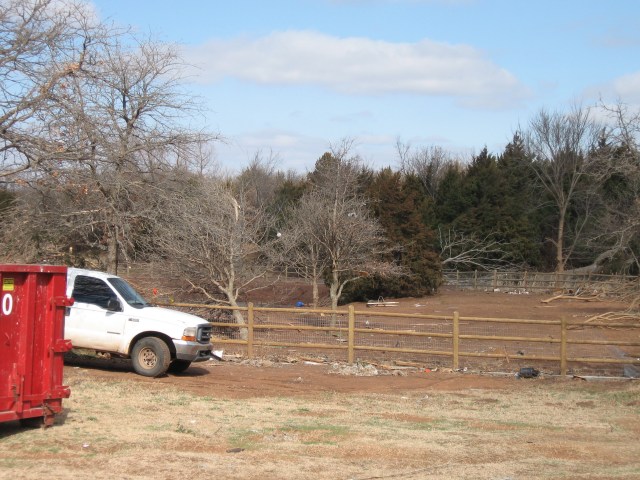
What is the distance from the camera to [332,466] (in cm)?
855

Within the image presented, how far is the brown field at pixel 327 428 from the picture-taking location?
840 cm

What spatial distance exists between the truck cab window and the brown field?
1.51 m

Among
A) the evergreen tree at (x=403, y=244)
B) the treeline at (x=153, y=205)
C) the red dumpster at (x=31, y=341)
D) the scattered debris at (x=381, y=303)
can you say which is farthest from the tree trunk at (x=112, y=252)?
the evergreen tree at (x=403, y=244)

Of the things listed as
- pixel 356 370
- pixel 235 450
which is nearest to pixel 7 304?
pixel 235 450

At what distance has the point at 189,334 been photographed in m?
16.0

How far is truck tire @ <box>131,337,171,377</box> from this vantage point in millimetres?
15695

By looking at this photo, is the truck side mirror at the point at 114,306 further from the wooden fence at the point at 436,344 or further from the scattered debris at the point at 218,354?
the scattered debris at the point at 218,354

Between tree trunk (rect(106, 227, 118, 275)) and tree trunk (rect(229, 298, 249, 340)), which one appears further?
tree trunk (rect(229, 298, 249, 340))

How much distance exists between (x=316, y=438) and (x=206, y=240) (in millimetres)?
14740

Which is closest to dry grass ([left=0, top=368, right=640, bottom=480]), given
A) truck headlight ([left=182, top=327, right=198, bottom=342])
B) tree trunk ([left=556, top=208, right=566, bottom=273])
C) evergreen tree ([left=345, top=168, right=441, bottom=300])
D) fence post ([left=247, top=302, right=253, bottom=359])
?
truck headlight ([left=182, top=327, right=198, bottom=342])

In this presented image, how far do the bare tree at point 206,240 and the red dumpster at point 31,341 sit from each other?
13.1m

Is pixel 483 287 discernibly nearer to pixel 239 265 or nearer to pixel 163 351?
pixel 239 265

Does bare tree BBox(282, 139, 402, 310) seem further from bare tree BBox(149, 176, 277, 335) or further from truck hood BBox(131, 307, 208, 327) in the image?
truck hood BBox(131, 307, 208, 327)

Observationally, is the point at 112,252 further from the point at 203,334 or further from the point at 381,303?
the point at 381,303
